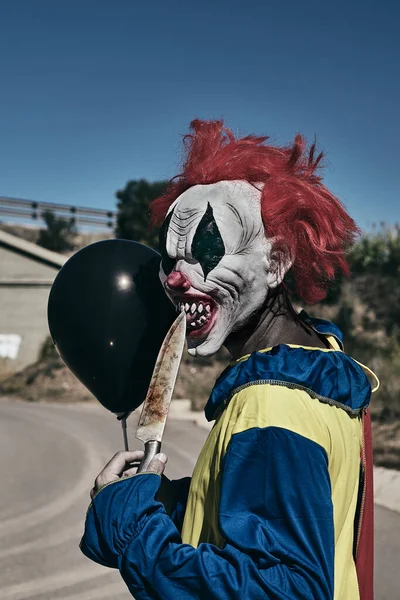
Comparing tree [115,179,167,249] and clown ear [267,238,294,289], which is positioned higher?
clown ear [267,238,294,289]

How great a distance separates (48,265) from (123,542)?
72.5 ft

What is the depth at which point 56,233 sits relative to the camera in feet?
98.8

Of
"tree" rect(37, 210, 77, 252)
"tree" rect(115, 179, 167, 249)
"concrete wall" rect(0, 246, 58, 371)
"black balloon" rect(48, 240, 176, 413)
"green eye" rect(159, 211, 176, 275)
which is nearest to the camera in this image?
"green eye" rect(159, 211, 176, 275)

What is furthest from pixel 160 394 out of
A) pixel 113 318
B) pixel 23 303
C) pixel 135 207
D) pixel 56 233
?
pixel 56 233

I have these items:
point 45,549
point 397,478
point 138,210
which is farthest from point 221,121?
point 138,210

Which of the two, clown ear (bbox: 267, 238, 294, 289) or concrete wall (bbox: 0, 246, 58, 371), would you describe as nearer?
clown ear (bbox: 267, 238, 294, 289)

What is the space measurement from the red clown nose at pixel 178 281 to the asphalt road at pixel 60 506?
3242 millimetres

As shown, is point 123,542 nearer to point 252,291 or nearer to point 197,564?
point 197,564

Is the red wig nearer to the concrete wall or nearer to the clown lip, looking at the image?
the clown lip

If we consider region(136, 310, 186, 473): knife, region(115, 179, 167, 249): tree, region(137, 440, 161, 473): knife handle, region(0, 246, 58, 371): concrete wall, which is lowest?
region(0, 246, 58, 371): concrete wall

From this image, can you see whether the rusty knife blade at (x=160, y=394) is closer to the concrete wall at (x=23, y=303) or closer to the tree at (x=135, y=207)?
the tree at (x=135, y=207)

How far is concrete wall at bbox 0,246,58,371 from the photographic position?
21828 millimetres

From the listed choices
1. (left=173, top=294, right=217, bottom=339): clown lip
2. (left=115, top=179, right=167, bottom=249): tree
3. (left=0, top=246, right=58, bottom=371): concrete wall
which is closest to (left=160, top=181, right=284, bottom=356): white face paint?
(left=173, top=294, right=217, bottom=339): clown lip

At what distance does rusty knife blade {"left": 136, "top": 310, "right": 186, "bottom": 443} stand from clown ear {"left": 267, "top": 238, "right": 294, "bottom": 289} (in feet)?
0.97
